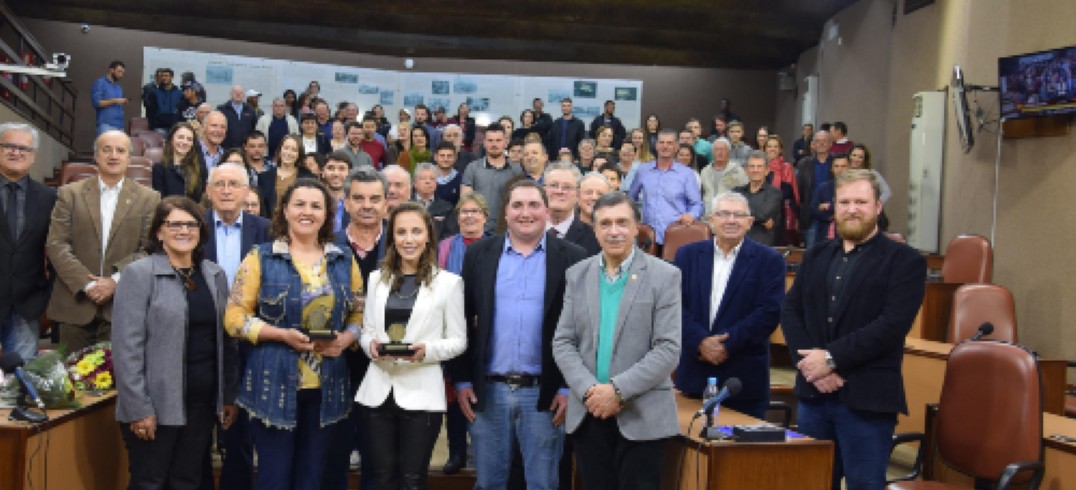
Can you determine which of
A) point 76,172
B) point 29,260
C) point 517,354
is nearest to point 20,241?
point 29,260

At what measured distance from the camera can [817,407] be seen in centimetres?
345

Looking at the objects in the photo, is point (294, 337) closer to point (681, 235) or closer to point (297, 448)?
point (297, 448)

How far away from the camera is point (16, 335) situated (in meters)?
4.13

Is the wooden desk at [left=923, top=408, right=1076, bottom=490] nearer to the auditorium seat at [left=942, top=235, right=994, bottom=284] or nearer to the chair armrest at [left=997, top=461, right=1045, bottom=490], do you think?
the chair armrest at [left=997, top=461, right=1045, bottom=490]

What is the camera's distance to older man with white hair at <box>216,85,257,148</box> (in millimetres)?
9758

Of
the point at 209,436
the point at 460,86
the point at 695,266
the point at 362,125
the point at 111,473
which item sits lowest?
the point at 111,473

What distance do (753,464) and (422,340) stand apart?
1.15 m

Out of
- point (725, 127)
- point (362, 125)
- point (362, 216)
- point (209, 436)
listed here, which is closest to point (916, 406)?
point (362, 216)

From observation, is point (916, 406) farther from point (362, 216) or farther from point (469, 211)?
point (362, 216)

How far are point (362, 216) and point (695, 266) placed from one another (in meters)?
1.34

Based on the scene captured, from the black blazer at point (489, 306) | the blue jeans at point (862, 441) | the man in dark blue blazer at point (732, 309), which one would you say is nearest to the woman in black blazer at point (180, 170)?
the black blazer at point (489, 306)

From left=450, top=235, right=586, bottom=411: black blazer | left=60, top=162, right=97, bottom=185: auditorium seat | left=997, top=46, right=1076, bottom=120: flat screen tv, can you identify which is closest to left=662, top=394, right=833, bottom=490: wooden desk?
left=450, top=235, right=586, bottom=411: black blazer

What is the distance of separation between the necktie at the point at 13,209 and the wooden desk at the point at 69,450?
3.00ft

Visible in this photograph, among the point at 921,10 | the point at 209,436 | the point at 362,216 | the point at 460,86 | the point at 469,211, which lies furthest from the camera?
the point at 460,86
